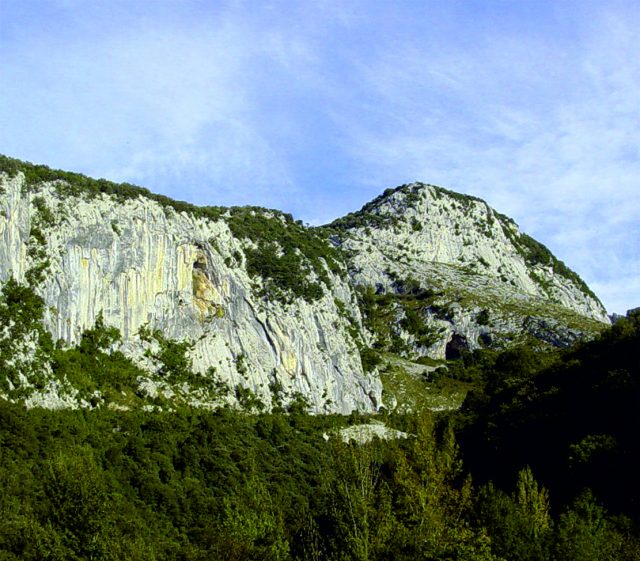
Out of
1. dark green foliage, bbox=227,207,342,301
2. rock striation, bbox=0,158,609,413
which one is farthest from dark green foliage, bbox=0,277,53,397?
dark green foliage, bbox=227,207,342,301

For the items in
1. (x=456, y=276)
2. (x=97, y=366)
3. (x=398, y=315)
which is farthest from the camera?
(x=456, y=276)

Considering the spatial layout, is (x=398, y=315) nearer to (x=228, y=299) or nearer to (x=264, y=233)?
(x=264, y=233)

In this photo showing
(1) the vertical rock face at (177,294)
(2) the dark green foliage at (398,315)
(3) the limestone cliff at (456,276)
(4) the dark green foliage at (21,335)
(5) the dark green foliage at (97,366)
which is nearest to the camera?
(4) the dark green foliage at (21,335)

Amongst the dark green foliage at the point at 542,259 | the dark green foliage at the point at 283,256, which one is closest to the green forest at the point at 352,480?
the dark green foliage at the point at 283,256

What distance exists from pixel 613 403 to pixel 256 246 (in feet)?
246

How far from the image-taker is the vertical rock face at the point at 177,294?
87688 millimetres

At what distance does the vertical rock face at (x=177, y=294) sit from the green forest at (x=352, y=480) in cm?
698

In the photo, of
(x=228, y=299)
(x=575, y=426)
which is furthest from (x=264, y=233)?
(x=575, y=426)

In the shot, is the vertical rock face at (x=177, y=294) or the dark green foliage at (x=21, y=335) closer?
the dark green foliage at (x=21, y=335)

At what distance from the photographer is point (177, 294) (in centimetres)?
10075

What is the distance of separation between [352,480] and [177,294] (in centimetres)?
6779

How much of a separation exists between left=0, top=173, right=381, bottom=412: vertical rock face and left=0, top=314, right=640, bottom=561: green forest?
698 cm

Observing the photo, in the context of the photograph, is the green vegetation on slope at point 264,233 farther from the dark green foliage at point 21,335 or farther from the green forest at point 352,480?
the green forest at point 352,480

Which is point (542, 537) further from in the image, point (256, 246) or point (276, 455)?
point (256, 246)
